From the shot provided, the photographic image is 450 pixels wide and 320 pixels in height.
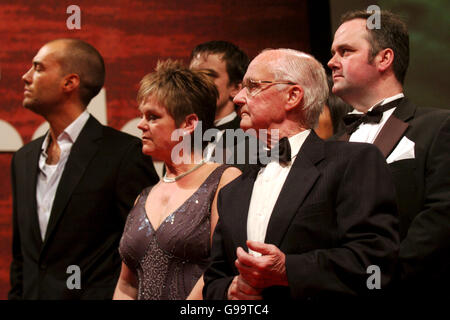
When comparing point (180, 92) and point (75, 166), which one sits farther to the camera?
point (75, 166)

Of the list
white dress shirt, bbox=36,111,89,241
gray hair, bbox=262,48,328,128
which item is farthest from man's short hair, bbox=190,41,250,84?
gray hair, bbox=262,48,328,128

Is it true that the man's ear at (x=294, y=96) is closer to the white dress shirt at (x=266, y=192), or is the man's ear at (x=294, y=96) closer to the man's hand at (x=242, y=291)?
the white dress shirt at (x=266, y=192)

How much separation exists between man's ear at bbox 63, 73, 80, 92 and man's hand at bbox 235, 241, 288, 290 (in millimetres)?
1783

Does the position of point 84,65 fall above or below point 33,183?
above

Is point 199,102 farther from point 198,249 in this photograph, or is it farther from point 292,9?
point 292,9

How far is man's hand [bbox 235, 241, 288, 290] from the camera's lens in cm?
169

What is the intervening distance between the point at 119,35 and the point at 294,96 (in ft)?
7.35

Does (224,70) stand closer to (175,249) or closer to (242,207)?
(175,249)

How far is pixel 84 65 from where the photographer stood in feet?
10.6

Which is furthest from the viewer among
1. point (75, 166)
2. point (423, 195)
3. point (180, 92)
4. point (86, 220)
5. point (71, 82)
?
point (71, 82)

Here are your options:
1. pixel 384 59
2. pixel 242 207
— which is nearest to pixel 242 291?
pixel 242 207

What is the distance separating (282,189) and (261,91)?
0.36 m

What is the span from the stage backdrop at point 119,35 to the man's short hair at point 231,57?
66 centimetres

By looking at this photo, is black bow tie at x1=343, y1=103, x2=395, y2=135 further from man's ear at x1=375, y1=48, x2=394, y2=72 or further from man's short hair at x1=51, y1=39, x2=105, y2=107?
man's short hair at x1=51, y1=39, x2=105, y2=107
